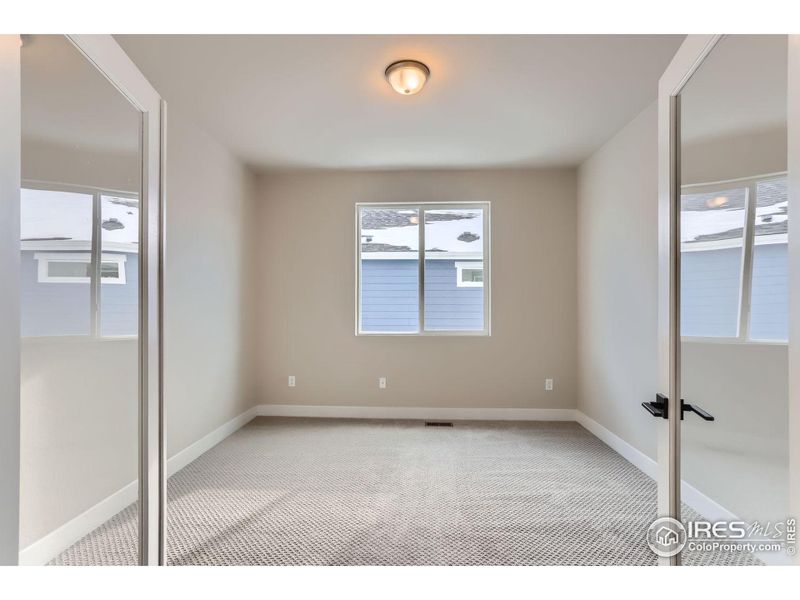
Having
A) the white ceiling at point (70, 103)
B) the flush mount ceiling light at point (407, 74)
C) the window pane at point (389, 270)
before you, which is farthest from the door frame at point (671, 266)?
the window pane at point (389, 270)

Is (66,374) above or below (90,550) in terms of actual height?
above

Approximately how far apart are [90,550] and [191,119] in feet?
9.47

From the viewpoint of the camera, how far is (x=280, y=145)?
3482 mm

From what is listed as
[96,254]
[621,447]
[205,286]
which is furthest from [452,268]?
[96,254]

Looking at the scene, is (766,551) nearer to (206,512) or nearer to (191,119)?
(206,512)

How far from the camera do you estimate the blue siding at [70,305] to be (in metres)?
0.91

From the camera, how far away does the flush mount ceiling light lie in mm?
2188

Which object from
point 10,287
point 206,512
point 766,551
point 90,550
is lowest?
point 206,512

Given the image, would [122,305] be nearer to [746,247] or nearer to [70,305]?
[70,305]

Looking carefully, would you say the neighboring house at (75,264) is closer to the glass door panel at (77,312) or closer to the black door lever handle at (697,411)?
the glass door panel at (77,312)

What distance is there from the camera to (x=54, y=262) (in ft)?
3.33

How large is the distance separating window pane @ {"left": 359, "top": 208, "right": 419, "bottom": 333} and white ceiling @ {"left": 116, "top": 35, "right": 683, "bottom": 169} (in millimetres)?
774

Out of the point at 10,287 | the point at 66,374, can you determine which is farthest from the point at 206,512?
the point at 10,287

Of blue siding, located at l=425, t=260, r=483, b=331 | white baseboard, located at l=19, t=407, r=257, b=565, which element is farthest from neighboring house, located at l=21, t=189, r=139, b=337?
blue siding, located at l=425, t=260, r=483, b=331
